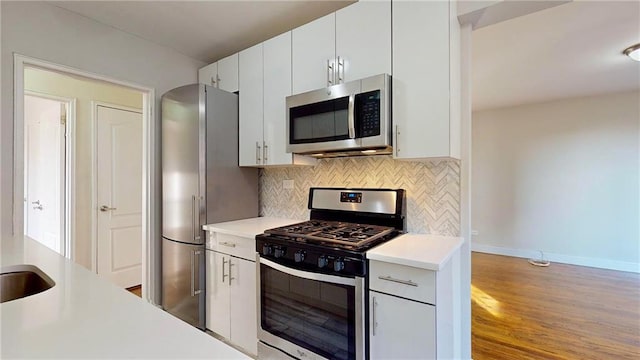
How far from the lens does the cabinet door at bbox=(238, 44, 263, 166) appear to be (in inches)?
94.5

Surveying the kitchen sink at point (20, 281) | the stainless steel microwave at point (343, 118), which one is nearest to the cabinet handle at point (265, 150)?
the stainless steel microwave at point (343, 118)

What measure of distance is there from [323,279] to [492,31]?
240 centimetres

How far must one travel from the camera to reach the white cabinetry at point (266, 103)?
2252mm

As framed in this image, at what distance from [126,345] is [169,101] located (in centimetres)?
230

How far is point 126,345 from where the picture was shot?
2.08 ft

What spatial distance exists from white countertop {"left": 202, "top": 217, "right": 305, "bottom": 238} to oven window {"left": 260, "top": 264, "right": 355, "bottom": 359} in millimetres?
282

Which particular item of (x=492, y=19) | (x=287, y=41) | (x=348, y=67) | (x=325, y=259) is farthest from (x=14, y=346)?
(x=492, y=19)

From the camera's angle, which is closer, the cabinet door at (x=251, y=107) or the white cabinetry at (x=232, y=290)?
the white cabinetry at (x=232, y=290)

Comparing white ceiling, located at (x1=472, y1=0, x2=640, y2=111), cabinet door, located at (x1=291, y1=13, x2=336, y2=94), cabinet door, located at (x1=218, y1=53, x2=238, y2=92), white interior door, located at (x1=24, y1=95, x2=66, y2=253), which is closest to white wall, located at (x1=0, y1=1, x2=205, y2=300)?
cabinet door, located at (x1=218, y1=53, x2=238, y2=92)

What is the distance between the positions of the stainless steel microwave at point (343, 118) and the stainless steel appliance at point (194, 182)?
0.64 meters

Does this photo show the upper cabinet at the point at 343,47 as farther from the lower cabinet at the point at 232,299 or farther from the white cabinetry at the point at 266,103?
the lower cabinet at the point at 232,299

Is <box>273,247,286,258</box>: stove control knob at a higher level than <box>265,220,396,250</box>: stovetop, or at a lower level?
lower

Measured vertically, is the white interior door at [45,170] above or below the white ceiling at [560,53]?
below

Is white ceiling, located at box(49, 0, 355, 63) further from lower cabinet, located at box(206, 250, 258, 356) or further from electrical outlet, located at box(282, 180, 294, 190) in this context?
lower cabinet, located at box(206, 250, 258, 356)
